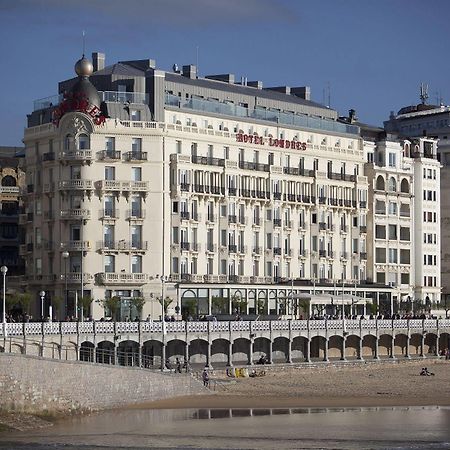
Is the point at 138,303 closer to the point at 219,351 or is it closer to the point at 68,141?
the point at 68,141

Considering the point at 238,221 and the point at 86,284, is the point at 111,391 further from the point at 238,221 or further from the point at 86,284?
the point at 238,221

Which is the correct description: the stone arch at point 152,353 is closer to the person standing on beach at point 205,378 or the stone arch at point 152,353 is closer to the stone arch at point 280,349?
the person standing on beach at point 205,378

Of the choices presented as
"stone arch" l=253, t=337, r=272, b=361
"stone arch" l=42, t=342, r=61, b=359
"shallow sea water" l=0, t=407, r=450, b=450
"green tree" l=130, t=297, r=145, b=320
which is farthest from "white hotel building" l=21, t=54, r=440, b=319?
"shallow sea water" l=0, t=407, r=450, b=450

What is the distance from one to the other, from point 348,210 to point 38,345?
2716 inches

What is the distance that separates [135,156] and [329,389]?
41437 millimetres

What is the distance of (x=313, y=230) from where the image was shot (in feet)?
540

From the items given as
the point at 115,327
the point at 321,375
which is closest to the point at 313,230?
the point at 321,375

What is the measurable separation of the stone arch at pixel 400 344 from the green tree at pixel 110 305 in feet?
76.2

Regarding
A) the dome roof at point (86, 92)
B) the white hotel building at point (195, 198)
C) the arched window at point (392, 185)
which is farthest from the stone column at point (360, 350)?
the arched window at point (392, 185)

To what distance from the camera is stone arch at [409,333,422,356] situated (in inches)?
5787

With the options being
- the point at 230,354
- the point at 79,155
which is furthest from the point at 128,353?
the point at 79,155

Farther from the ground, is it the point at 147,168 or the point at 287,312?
the point at 147,168

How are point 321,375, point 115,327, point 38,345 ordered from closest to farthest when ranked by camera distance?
point 38,345 → point 115,327 → point 321,375

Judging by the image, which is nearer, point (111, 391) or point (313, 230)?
point (111, 391)
